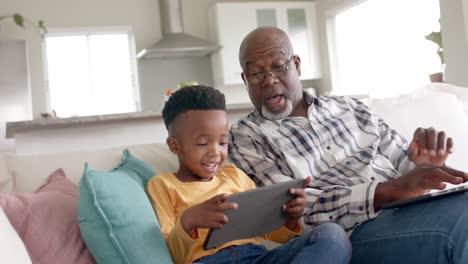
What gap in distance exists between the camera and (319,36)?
6.76 m

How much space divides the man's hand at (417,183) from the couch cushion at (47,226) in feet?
2.46

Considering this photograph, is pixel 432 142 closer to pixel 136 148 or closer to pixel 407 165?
pixel 407 165

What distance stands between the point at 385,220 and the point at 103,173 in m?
0.70

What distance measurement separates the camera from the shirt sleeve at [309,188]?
1.44 meters

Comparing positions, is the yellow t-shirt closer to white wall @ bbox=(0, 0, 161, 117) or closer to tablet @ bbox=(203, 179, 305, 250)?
tablet @ bbox=(203, 179, 305, 250)

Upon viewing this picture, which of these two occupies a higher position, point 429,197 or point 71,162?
point 71,162

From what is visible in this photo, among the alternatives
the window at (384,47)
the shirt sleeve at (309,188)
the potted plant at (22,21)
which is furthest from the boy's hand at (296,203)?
the potted plant at (22,21)

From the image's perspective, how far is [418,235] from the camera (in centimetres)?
123

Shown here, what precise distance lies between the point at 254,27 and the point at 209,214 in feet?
18.3

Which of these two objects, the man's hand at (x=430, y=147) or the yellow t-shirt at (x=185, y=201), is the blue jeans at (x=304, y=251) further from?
the man's hand at (x=430, y=147)

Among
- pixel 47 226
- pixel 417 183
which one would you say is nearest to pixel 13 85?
pixel 47 226

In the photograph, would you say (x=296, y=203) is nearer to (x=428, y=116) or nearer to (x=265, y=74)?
(x=265, y=74)

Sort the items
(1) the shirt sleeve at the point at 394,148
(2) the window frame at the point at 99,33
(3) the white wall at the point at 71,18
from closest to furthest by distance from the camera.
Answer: (1) the shirt sleeve at the point at 394,148
(3) the white wall at the point at 71,18
(2) the window frame at the point at 99,33

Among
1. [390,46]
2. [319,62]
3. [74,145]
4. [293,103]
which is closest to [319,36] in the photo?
[319,62]
